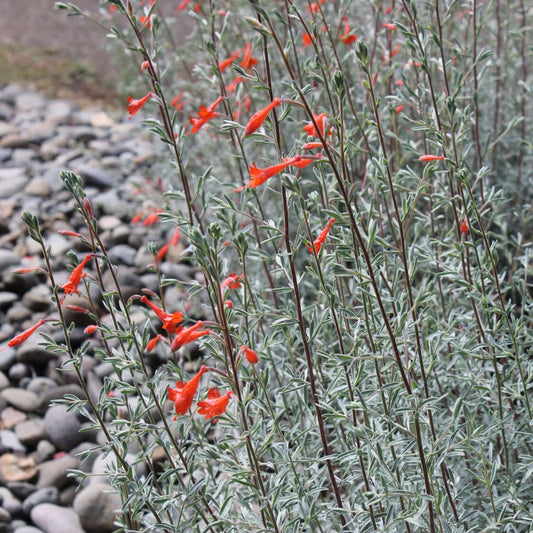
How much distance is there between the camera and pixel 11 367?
4605 mm

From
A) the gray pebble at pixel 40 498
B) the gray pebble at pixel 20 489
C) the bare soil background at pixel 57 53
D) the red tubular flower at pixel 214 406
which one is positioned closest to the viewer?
the red tubular flower at pixel 214 406

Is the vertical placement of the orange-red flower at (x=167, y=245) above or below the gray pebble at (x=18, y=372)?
above

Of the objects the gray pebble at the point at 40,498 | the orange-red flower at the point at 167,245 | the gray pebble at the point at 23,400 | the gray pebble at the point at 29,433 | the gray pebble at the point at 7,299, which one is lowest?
the gray pebble at the point at 40,498

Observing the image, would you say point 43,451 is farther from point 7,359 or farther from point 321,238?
point 321,238

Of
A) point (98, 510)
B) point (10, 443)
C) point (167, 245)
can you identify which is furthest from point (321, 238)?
point (10, 443)

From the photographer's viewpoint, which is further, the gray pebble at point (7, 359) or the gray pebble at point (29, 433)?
the gray pebble at point (7, 359)

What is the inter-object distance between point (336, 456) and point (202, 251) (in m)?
0.77

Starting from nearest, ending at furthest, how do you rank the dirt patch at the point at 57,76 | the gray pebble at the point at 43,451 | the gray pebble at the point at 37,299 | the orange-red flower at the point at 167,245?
the orange-red flower at the point at 167,245
the gray pebble at the point at 43,451
the gray pebble at the point at 37,299
the dirt patch at the point at 57,76

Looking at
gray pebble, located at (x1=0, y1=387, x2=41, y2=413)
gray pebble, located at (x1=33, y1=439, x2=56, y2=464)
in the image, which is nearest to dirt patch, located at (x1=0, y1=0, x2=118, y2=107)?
gray pebble, located at (x1=0, y1=387, x2=41, y2=413)

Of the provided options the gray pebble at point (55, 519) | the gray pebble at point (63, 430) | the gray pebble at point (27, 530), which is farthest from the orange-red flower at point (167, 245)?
the gray pebble at point (27, 530)

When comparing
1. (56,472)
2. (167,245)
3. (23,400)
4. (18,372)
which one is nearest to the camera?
(167,245)

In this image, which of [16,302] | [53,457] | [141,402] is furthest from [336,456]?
[16,302]

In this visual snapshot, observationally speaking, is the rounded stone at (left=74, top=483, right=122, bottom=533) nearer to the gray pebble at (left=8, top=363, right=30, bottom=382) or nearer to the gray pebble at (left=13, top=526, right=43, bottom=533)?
the gray pebble at (left=13, top=526, right=43, bottom=533)

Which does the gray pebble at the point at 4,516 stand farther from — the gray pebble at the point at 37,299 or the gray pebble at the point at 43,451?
the gray pebble at the point at 37,299
